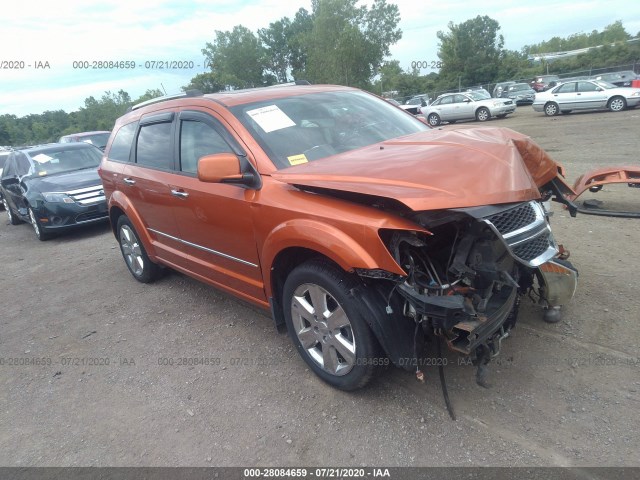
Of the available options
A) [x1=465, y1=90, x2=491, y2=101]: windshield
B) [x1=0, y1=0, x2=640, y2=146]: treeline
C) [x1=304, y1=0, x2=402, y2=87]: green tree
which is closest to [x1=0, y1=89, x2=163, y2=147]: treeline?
[x1=0, y1=0, x2=640, y2=146]: treeline

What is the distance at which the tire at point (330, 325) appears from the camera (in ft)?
8.59

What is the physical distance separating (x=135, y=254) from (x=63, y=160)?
505 cm

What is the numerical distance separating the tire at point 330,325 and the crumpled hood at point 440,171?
1.76 ft

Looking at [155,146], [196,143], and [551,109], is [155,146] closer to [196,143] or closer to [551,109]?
[196,143]

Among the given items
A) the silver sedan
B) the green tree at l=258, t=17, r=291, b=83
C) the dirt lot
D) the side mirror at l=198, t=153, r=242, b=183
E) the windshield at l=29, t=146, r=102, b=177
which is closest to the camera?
the dirt lot

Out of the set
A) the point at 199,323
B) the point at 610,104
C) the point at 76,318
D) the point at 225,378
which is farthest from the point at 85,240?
the point at 610,104

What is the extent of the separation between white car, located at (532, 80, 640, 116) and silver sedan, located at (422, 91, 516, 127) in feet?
5.39

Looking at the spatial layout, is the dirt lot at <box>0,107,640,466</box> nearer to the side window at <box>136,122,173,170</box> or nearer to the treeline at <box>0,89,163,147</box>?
the side window at <box>136,122,173,170</box>

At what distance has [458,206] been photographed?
2268mm

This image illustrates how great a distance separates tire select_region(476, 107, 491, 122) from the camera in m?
20.8

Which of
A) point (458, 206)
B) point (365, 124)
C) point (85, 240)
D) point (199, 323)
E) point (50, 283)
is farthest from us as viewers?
point (85, 240)

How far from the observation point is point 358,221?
2428 millimetres

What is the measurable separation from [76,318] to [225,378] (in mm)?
2296

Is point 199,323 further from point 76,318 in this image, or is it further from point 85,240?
point 85,240
